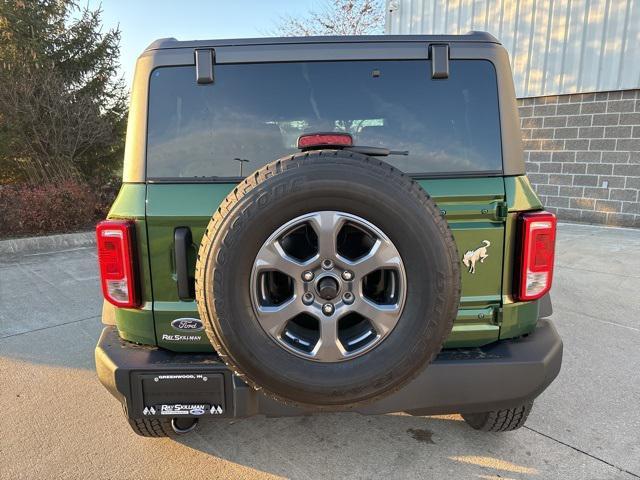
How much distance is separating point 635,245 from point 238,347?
806cm

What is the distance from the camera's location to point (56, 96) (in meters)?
9.52

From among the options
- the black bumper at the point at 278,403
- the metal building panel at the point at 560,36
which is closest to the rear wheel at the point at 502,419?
the black bumper at the point at 278,403

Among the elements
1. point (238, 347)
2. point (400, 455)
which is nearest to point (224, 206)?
point (238, 347)

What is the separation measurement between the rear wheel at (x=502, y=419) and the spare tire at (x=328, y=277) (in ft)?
3.15

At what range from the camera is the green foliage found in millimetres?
9362

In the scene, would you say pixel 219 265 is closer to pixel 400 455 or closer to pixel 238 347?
pixel 238 347

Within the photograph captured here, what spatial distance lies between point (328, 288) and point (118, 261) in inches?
39.0

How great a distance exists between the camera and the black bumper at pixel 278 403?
1.90m

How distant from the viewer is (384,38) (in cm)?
205

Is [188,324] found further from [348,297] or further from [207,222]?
[348,297]

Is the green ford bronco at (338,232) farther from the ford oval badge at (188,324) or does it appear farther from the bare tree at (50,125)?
the bare tree at (50,125)

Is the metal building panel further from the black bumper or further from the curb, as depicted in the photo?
the curb

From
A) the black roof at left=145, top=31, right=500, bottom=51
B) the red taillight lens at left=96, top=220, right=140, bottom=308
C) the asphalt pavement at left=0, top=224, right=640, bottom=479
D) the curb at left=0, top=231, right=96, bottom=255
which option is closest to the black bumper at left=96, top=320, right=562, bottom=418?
the red taillight lens at left=96, top=220, right=140, bottom=308

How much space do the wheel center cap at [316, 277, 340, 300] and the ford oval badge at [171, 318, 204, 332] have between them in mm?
654
